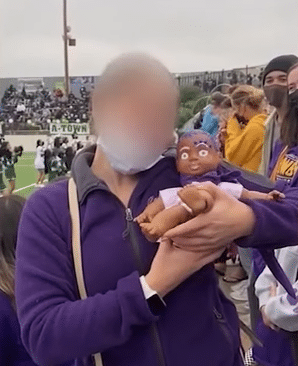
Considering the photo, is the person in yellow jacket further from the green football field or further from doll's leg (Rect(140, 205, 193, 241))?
the green football field

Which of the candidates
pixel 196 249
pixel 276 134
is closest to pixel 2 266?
pixel 196 249

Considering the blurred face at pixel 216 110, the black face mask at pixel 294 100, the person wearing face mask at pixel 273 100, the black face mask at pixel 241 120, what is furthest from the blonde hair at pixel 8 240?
the blurred face at pixel 216 110

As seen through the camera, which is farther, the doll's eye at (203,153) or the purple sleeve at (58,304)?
the doll's eye at (203,153)

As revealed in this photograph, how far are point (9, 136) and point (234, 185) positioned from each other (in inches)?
1059

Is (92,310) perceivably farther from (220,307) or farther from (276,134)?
(276,134)

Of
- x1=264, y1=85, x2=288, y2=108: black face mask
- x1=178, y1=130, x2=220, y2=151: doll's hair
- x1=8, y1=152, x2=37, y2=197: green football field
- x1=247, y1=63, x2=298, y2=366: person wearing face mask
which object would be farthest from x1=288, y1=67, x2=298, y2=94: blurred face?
x1=8, y1=152, x2=37, y2=197: green football field

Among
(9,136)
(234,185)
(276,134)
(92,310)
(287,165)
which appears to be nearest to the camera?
(92,310)

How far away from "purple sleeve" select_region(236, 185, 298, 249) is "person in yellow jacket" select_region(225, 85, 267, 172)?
2.76 meters

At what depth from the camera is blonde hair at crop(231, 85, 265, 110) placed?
4.02m

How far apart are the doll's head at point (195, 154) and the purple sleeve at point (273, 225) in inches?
4.5

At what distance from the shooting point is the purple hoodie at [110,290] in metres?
0.87

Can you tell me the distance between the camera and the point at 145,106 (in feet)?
2.90

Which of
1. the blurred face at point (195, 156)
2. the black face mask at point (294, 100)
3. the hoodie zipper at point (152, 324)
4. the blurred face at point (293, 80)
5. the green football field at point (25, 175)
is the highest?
the blurred face at point (293, 80)

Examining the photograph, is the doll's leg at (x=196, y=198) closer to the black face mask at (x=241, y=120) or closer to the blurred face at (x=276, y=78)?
the blurred face at (x=276, y=78)
